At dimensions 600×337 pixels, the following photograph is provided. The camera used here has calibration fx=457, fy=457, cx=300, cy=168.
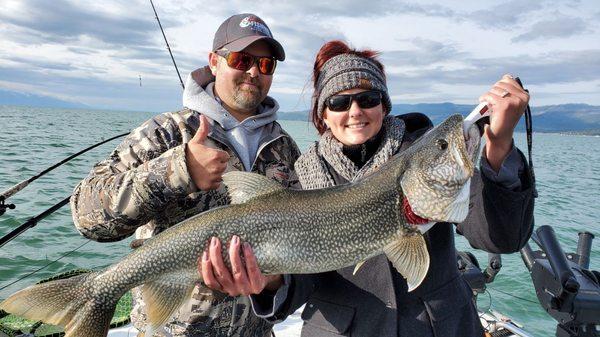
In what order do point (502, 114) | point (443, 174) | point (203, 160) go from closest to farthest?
1. point (502, 114)
2. point (203, 160)
3. point (443, 174)

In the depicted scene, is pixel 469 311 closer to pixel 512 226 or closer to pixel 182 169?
pixel 512 226

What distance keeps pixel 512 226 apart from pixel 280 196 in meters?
1.62

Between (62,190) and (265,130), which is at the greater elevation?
(265,130)

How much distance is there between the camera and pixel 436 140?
3234mm

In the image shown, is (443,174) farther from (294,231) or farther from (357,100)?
(294,231)

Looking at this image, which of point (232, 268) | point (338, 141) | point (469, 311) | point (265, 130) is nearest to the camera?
point (232, 268)

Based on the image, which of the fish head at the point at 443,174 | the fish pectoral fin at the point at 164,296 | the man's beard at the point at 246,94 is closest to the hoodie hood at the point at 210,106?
the man's beard at the point at 246,94

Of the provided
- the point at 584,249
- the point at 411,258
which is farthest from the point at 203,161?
the point at 584,249

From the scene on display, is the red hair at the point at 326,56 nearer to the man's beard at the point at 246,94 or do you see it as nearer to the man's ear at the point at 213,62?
the man's beard at the point at 246,94

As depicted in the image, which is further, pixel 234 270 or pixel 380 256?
pixel 380 256

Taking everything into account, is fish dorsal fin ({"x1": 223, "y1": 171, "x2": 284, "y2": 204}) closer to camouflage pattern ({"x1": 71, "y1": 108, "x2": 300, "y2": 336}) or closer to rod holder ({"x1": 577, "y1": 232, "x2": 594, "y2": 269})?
camouflage pattern ({"x1": 71, "y1": 108, "x2": 300, "y2": 336})

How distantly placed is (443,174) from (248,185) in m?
1.37

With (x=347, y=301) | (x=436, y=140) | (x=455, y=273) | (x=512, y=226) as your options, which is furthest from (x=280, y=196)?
(x=512, y=226)

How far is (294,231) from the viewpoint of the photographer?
126 inches
